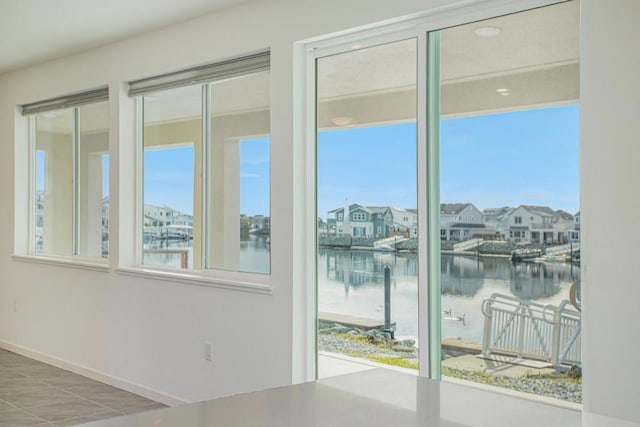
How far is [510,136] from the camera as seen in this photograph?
122 inches

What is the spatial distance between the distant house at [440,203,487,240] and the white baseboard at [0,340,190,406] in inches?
90.8

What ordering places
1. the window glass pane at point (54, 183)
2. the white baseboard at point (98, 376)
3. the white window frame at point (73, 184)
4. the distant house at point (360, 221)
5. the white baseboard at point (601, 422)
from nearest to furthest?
the white baseboard at point (601, 422)
the distant house at point (360, 221)
the white baseboard at point (98, 376)
the white window frame at point (73, 184)
the window glass pane at point (54, 183)

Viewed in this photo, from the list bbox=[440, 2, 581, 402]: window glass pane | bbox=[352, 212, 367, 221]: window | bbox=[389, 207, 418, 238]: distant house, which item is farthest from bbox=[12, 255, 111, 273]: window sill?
bbox=[440, 2, 581, 402]: window glass pane

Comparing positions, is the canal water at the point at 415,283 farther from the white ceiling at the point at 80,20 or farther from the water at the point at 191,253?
the white ceiling at the point at 80,20

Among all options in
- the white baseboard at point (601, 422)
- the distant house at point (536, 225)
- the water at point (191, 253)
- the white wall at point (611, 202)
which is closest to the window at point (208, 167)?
the water at point (191, 253)

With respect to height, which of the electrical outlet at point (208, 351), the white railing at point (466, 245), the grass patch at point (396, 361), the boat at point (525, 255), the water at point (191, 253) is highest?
the white railing at point (466, 245)

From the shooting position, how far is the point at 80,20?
4.69 m

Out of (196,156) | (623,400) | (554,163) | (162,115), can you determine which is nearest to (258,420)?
(623,400)

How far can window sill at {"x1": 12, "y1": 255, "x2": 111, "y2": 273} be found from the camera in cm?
544

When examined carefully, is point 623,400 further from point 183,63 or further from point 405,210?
point 183,63

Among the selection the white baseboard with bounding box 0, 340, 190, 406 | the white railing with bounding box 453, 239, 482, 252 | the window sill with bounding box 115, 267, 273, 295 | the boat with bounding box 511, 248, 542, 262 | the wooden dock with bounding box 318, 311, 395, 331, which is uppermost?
the white railing with bounding box 453, 239, 482, 252

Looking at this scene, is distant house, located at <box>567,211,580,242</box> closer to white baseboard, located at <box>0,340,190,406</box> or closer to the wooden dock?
the wooden dock

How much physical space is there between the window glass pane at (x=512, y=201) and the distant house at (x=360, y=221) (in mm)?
365

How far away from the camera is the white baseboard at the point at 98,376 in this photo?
4.77 meters
